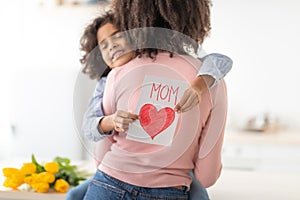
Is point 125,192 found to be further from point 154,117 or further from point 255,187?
point 255,187

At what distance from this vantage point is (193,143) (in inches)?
42.1

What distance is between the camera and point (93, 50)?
3.72ft

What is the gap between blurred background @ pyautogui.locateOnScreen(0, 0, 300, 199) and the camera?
276cm

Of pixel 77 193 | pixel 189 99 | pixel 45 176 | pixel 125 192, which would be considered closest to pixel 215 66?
pixel 189 99

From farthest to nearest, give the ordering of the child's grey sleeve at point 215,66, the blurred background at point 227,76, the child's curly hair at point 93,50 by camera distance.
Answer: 1. the blurred background at point 227,76
2. the child's curly hair at point 93,50
3. the child's grey sleeve at point 215,66

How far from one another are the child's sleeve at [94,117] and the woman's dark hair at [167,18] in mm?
131

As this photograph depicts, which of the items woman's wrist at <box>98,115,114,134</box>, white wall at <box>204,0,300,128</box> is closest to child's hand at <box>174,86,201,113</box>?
woman's wrist at <box>98,115,114,134</box>

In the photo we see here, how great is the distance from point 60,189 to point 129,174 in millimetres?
351

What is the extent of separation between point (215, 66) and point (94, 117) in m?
0.27

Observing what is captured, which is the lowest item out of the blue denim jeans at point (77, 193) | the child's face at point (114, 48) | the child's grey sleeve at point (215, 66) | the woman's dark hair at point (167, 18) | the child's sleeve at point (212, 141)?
the blue denim jeans at point (77, 193)

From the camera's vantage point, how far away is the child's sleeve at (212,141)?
105 centimetres

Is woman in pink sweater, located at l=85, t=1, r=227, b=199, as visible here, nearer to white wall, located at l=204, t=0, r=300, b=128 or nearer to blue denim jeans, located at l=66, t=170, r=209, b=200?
blue denim jeans, located at l=66, t=170, r=209, b=200

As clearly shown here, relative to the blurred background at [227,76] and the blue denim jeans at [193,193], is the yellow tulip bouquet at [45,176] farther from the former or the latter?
the blurred background at [227,76]

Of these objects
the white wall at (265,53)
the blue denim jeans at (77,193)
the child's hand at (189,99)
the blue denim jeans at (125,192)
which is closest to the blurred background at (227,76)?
the white wall at (265,53)
